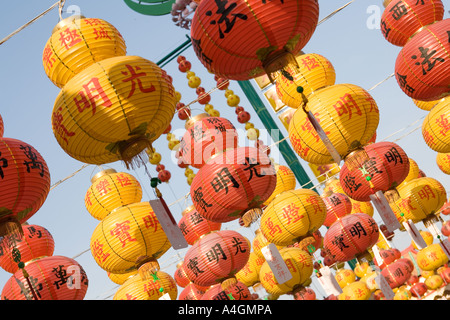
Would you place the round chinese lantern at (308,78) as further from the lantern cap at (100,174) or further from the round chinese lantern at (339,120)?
the lantern cap at (100,174)

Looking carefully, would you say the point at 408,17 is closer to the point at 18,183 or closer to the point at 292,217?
the point at 292,217

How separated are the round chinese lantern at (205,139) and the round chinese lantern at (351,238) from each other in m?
2.62

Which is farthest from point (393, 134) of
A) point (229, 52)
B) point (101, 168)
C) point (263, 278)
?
point (229, 52)

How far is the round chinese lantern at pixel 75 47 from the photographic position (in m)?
3.83

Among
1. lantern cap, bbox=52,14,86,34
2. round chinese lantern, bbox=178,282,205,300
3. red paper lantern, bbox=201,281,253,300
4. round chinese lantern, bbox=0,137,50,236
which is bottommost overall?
red paper lantern, bbox=201,281,253,300

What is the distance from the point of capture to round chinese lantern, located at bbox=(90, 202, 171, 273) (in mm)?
5051

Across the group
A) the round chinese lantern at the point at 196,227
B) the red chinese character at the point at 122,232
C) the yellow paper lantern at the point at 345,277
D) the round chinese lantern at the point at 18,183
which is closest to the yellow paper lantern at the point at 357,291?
the yellow paper lantern at the point at 345,277

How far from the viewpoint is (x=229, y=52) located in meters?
3.20

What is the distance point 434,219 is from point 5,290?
20.7 ft

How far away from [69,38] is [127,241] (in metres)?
2.23

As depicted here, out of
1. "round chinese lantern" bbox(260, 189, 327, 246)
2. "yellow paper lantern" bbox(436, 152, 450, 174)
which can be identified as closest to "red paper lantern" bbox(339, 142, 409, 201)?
"round chinese lantern" bbox(260, 189, 327, 246)

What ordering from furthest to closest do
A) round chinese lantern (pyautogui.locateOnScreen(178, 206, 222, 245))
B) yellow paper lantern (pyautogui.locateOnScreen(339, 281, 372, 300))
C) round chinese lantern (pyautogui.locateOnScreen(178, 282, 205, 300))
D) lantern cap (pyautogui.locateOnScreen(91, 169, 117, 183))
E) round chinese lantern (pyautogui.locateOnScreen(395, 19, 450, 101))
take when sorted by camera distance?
yellow paper lantern (pyautogui.locateOnScreen(339, 281, 372, 300)) → round chinese lantern (pyautogui.locateOnScreen(178, 282, 205, 300)) → round chinese lantern (pyautogui.locateOnScreen(178, 206, 222, 245)) → lantern cap (pyautogui.locateOnScreen(91, 169, 117, 183)) → round chinese lantern (pyautogui.locateOnScreen(395, 19, 450, 101))

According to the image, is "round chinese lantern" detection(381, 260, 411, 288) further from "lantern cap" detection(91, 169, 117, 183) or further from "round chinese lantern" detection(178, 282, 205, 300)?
"lantern cap" detection(91, 169, 117, 183)

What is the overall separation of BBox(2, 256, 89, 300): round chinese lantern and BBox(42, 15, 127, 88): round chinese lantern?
2.00m
